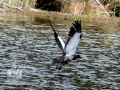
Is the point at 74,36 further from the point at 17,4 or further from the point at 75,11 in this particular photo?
the point at 75,11

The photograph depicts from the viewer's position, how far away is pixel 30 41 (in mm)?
25609

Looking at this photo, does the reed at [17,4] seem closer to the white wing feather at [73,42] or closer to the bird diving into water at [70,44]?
the bird diving into water at [70,44]

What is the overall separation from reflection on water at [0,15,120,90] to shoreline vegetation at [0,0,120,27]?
6.18 metres

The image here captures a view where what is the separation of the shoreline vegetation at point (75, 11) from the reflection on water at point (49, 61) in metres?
6.18

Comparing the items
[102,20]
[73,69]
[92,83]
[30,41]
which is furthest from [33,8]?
[92,83]

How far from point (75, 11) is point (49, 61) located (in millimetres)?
19432

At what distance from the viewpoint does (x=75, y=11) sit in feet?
130

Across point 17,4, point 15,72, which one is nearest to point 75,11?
point 17,4

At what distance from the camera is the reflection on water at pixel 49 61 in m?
16.7

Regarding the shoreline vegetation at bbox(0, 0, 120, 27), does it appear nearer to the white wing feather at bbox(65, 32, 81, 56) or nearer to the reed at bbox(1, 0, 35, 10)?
the reed at bbox(1, 0, 35, 10)

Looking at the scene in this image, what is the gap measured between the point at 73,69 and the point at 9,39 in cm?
707

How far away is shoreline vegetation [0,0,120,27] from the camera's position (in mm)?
37531

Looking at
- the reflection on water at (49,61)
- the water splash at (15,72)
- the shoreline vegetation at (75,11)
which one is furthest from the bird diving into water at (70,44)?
the shoreline vegetation at (75,11)

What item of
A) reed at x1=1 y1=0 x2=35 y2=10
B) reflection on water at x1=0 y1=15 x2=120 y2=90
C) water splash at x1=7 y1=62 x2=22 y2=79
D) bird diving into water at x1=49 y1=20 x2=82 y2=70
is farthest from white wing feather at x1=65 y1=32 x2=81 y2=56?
reed at x1=1 y1=0 x2=35 y2=10
